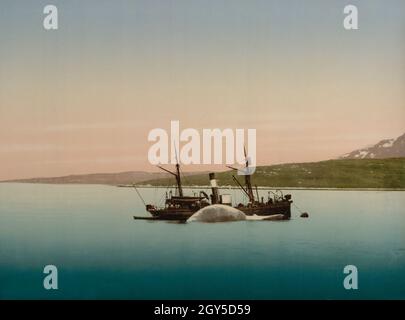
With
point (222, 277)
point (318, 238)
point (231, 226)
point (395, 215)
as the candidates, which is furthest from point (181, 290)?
point (395, 215)

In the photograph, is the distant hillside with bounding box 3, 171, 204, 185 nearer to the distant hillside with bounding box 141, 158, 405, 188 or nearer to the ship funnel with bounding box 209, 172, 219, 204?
the distant hillside with bounding box 141, 158, 405, 188

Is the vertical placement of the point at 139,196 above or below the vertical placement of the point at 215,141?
below

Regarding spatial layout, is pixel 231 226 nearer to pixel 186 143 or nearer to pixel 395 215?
pixel 186 143

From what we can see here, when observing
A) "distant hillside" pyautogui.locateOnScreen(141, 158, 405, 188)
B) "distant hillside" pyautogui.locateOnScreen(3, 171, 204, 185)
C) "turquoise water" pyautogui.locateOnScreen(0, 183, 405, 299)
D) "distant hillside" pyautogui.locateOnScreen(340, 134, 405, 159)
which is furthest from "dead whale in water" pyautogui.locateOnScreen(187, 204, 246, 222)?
"distant hillside" pyautogui.locateOnScreen(340, 134, 405, 159)

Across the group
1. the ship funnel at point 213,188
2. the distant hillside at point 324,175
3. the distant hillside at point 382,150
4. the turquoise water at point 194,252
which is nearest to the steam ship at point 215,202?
the ship funnel at point 213,188

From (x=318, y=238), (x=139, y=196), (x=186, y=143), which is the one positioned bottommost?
(x=318, y=238)

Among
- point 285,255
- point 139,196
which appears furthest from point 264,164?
point 139,196
